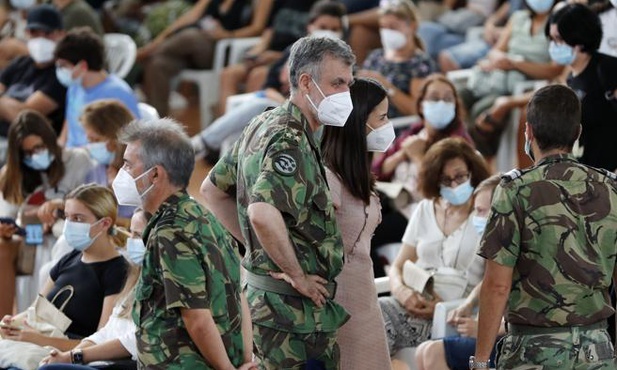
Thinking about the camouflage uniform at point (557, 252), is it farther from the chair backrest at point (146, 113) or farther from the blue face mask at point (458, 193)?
the chair backrest at point (146, 113)

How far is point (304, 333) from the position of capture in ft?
12.6

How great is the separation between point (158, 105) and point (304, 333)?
587 cm

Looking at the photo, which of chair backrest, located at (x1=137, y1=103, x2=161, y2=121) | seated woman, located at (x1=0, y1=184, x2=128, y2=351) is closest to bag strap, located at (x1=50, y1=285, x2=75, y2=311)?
seated woman, located at (x1=0, y1=184, x2=128, y2=351)

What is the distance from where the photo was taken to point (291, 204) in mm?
3689

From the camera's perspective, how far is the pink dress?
13.4 feet

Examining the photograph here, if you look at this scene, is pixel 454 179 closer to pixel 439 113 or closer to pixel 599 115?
pixel 599 115

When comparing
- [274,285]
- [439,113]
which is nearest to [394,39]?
[439,113]

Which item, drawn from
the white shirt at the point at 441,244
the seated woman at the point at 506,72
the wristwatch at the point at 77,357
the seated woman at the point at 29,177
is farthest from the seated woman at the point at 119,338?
the seated woman at the point at 506,72

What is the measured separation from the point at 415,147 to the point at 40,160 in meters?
1.79

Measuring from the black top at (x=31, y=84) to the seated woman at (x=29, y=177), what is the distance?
1193mm

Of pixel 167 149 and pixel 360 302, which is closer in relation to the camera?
pixel 167 149

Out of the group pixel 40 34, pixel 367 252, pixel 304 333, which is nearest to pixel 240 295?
pixel 304 333

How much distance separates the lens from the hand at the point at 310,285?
12.3 feet

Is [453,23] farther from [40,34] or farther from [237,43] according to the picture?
[40,34]
